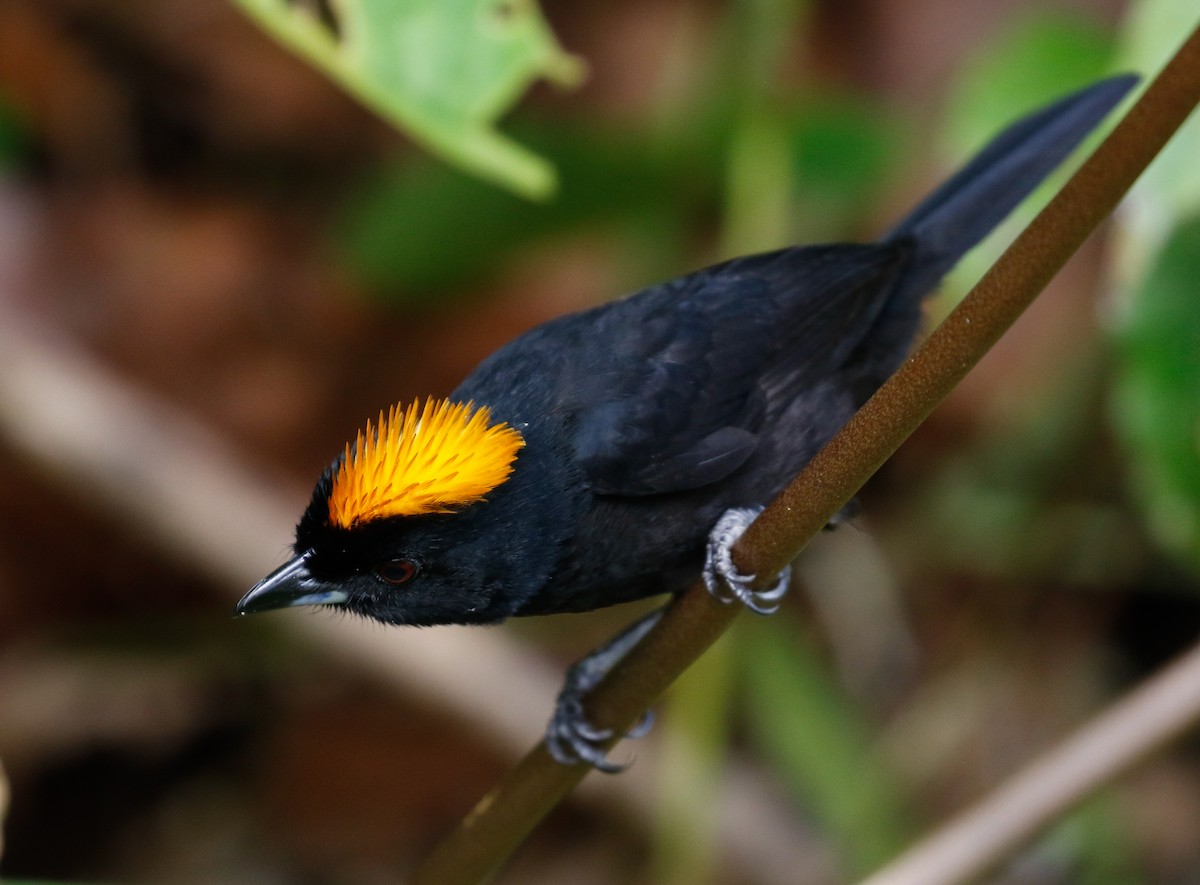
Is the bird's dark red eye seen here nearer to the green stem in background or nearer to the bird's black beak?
the bird's black beak

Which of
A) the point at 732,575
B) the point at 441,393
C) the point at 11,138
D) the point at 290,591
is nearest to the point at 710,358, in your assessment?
the point at 732,575

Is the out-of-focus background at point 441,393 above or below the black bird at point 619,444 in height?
below

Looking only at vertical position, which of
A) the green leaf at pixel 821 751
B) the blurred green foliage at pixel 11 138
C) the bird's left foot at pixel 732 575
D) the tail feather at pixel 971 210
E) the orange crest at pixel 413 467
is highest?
the tail feather at pixel 971 210

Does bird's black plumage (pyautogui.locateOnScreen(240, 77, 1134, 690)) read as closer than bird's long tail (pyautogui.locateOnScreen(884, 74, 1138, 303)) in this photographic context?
Yes

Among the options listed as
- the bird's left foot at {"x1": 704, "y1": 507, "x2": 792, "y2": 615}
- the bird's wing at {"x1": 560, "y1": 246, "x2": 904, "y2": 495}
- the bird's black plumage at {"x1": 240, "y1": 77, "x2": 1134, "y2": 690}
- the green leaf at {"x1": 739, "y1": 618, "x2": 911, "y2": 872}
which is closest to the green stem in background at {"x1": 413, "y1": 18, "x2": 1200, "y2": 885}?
the bird's left foot at {"x1": 704, "y1": 507, "x2": 792, "y2": 615}

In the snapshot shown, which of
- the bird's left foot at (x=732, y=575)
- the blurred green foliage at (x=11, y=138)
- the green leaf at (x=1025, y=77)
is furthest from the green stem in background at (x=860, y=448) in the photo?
the blurred green foliage at (x=11, y=138)

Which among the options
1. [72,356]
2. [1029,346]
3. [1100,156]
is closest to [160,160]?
[72,356]

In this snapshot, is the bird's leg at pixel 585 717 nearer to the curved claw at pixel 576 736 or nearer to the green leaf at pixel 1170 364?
the curved claw at pixel 576 736

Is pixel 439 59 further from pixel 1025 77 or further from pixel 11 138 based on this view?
pixel 11 138
